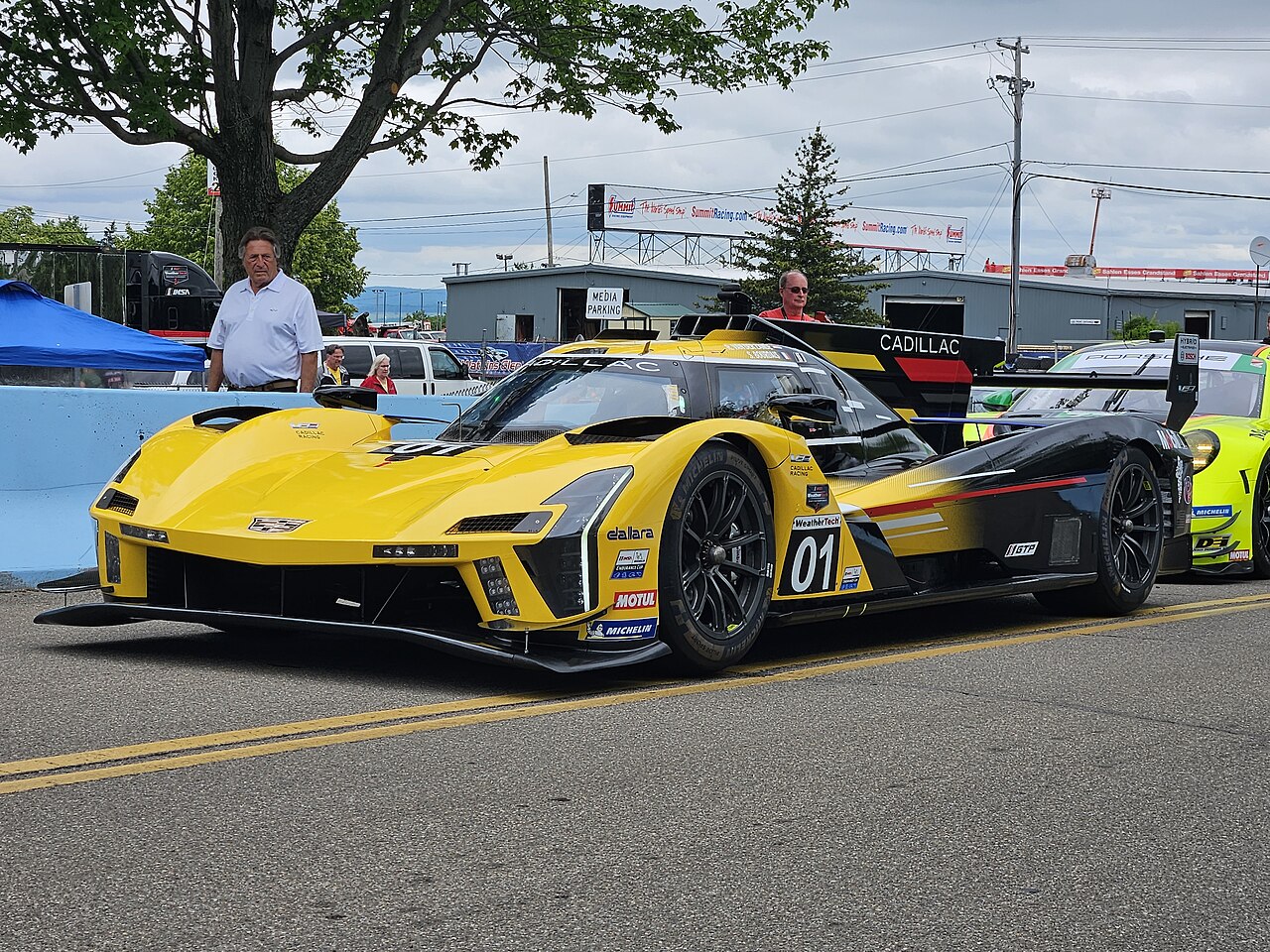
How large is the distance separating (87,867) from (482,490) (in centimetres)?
243

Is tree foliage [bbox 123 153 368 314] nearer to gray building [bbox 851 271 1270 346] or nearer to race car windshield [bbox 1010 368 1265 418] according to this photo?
gray building [bbox 851 271 1270 346]

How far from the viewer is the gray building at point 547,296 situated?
71.3 meters

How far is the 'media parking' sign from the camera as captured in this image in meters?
48.9

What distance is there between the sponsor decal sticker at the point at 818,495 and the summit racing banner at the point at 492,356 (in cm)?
2563

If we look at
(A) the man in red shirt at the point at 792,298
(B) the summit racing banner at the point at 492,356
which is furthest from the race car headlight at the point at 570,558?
(B) the summit racing banner at the point at 492,356

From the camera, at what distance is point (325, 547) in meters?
5.41

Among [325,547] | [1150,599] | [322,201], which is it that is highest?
[322,201]

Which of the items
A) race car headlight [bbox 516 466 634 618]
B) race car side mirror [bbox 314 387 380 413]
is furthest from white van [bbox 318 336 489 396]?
race car headlight [bbox 516 466 634 618]

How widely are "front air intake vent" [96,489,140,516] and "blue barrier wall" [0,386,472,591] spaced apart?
2.55 metres

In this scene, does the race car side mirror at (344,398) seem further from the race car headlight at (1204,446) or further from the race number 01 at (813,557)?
the race car headlight at (1204,446)

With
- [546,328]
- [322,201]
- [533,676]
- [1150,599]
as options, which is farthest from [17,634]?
[546,328]

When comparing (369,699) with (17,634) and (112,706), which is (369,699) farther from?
(17,634)

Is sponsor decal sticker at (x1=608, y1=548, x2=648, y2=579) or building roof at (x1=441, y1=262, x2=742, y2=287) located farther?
building roof at (x1=441, y1=262, x2=742, y2=287)

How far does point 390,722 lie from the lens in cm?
493
